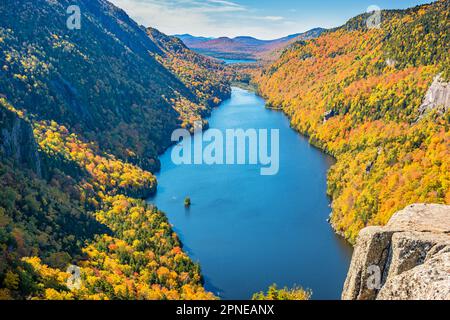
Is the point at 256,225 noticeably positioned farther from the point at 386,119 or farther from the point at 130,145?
the point at 386,119

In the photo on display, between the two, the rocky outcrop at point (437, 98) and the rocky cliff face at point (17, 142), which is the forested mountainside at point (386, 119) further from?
the rocky cliff face at point (17, 142)

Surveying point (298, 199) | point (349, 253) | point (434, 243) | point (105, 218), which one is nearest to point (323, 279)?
point (349, 253)

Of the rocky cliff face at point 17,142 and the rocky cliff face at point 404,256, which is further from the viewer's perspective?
the rocky cliff face at point 17,142

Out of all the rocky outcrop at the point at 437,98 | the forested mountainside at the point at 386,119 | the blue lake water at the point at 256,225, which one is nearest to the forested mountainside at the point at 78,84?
the blue lake water at the point at 256,225

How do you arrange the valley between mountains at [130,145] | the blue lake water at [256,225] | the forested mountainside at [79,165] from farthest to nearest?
1. the blue lake water at [256,225]
2. the valley between mountains at [130,145]
3. the forested mountainside at [79,165]

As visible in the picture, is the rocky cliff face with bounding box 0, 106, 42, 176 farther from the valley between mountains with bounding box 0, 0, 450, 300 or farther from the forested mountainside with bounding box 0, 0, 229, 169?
the forested mountainside with bounding box 0, 0, 229, 169

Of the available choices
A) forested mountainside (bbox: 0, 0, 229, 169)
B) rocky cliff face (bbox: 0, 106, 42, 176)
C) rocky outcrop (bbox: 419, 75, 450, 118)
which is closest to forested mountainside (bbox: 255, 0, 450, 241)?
rocky outcrop (bbox: 419, 75, 450, 118)
